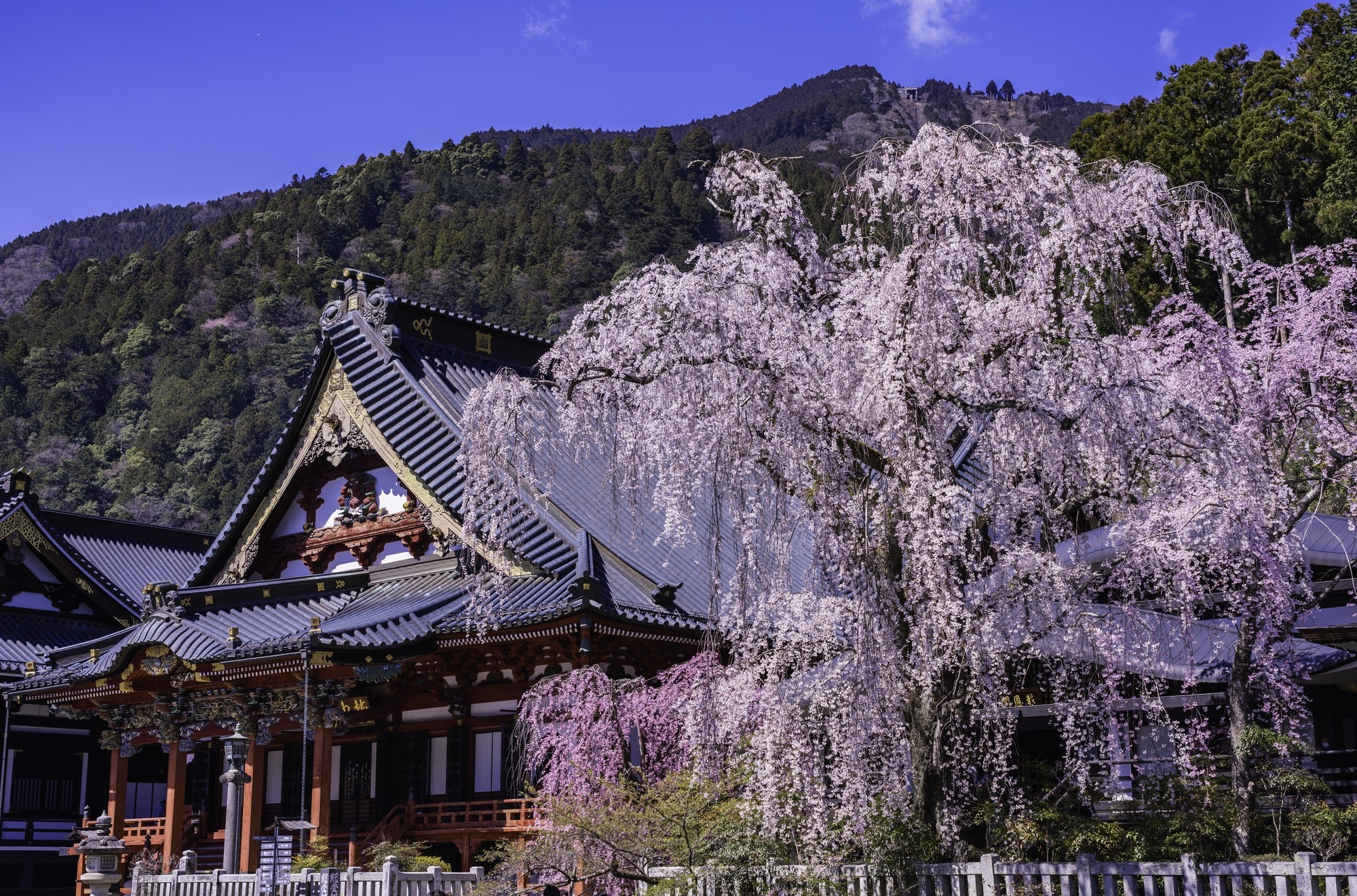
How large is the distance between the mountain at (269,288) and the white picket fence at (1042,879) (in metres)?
55.6

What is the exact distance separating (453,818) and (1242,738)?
10331 mm

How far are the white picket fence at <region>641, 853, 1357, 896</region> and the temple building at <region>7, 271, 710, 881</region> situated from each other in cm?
434

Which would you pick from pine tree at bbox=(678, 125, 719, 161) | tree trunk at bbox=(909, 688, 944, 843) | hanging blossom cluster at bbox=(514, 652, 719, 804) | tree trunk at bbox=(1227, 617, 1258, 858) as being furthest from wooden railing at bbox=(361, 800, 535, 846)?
pine tree at bbox=(678, 125, 719, 161)

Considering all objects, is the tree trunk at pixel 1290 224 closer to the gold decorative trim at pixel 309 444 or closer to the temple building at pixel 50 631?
the gold decorative trim at pixel 309 444

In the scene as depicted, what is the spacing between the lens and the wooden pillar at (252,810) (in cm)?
1925

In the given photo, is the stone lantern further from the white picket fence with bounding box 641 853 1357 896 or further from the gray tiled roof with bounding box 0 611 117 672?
the gray tiled roof with bounding box 0 611 117 672

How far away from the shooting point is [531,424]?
1299 centimetres

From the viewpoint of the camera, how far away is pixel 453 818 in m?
18.2

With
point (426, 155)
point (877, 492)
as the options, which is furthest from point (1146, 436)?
point (426, 155)

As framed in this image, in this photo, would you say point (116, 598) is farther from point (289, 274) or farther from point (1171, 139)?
point (289, 274)

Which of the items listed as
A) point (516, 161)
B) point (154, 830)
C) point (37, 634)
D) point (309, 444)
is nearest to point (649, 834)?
point (309, 444)

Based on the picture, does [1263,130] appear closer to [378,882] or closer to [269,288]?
[378,882]

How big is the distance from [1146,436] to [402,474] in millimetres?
12277

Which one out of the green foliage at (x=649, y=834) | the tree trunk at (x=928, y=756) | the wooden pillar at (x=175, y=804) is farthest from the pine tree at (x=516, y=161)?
the tree trunk at (x=928, y=756)
